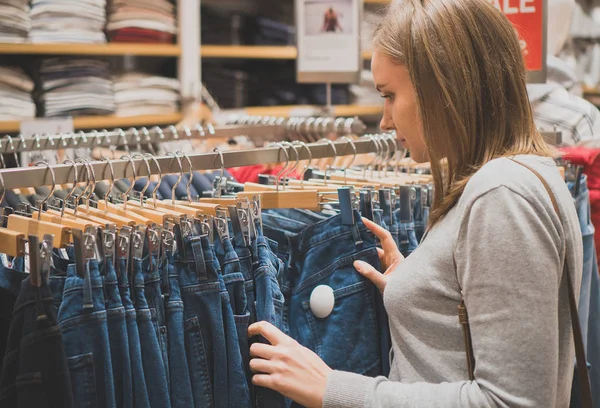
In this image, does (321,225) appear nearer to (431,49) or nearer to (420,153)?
(420,153)

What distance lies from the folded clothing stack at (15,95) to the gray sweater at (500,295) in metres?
2.57

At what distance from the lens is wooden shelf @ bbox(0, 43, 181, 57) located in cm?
316

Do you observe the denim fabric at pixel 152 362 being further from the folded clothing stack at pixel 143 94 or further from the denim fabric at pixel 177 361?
the folded clothing stack at pixel 143 94

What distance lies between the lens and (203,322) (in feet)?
3.83

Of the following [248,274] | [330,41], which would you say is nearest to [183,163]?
[248,274]

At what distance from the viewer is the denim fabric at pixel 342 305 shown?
132 cm

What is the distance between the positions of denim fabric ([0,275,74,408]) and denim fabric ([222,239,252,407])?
0.88 feet

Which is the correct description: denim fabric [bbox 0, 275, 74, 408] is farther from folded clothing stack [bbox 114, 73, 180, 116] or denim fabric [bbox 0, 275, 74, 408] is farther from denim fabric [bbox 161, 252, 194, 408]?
folded clothing stack [bbox 114, 73, 180, 116]

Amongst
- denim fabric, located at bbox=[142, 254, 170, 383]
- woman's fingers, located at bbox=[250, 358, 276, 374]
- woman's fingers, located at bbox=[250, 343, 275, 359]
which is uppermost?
denim fabric, located at bbox=[142, 254, 170, 383]

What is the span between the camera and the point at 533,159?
994 millimetres

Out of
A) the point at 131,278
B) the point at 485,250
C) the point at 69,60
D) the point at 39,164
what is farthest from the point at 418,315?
the point at 69,60

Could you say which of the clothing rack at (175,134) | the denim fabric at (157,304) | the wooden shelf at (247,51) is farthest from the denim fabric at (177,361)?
the wooden shelf at (247,51)

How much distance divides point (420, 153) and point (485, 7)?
234 mm

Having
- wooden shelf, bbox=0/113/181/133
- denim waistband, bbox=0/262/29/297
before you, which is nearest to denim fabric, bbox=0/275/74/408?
denim waistband, bbox=0/262/29/297
